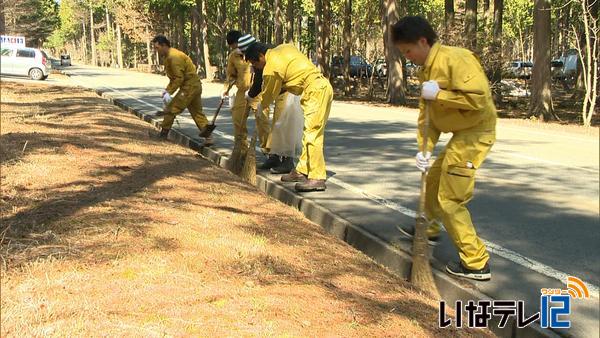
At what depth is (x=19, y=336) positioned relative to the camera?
2260 millimetres

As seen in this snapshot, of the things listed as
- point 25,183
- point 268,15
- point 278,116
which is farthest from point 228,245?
point 268,15

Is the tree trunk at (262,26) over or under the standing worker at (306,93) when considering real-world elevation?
over

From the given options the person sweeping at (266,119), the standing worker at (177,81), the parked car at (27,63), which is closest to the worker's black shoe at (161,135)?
the standing worker at (177,81)

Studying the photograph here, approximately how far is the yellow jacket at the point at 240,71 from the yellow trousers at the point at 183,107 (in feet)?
3.72

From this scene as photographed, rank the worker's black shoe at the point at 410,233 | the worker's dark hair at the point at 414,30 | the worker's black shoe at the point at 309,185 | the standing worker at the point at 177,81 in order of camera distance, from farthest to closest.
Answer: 1. the standing worker at the point at 177,81
2. the worker's black shoe at the point at 309,185
3. the worker's black shoe at the point at 410,233
4. the worker's dark hair at the point at 414,30

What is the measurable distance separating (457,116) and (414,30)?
62 cm

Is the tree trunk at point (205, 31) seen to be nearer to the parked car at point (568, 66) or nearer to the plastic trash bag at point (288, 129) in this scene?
the parked car at point (568, 66)

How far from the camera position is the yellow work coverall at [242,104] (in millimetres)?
7242

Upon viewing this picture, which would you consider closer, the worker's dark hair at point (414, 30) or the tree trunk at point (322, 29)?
the worker's dark hair at point (414, 30)

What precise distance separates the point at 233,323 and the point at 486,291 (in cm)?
185

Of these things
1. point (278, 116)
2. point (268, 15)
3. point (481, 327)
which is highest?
point (268, 15)

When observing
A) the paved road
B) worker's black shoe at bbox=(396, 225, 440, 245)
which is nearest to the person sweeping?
the paved road

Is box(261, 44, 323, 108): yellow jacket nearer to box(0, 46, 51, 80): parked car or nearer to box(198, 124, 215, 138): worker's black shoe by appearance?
box(198, 124, 215, 138): worker's black shoe

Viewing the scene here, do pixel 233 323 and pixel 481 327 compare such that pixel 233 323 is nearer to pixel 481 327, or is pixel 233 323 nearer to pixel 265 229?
pixel 481 327
